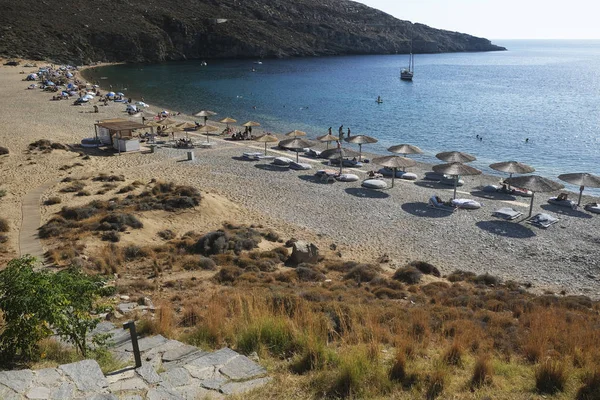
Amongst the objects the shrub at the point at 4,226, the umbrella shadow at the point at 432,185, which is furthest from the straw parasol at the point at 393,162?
the shrub at the point at 4,226

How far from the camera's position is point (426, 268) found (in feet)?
58.1

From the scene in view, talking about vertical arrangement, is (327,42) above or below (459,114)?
above

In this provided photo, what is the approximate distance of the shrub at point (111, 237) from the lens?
1817 cm

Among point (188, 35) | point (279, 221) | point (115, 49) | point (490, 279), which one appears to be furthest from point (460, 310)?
point (188, 35)

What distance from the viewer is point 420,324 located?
10062mm

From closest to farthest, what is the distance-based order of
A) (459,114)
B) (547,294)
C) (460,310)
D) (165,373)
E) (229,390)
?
(229,390), (165,373), (460,310), (547,294), (459,114)

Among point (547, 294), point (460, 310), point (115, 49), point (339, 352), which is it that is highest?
point (115, 49)

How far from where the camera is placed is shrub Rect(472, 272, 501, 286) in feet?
54.7

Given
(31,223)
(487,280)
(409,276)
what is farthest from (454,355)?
(31,223)

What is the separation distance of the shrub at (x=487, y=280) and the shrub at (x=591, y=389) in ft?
33.7

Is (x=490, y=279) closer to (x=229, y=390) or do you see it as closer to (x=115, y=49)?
(x=229, y=390)

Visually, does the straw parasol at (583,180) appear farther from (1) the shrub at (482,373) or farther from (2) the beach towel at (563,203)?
(1) the shrub at (482,373)

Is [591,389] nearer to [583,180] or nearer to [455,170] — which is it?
[455,170]

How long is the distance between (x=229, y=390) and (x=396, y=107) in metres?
65.1
